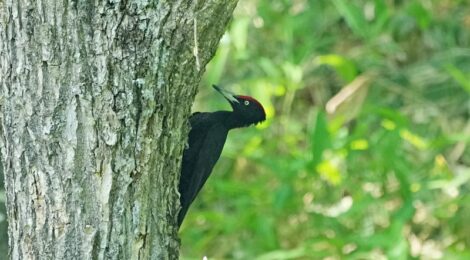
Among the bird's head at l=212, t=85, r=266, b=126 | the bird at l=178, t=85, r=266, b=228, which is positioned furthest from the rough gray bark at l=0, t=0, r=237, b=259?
the bird's head at l=212, t=85, r=266, b=126

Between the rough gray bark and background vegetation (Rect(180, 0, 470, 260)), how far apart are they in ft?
6.37

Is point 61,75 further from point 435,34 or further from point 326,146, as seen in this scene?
point 435,34

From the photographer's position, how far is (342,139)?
5062mm

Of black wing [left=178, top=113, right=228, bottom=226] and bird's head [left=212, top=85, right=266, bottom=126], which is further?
bird's head [left=212, top=85, right=266, bottom=126]

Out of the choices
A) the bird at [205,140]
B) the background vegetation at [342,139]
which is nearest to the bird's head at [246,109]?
the bird at [205,140]

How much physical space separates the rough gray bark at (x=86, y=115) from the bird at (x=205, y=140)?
518 millimetres

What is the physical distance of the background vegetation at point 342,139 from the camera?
16.8 feet

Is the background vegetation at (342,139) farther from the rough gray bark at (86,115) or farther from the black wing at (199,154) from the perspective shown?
the rough gray bark at (86,115)

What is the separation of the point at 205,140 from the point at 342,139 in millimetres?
1541

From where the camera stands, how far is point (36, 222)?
2658 mm

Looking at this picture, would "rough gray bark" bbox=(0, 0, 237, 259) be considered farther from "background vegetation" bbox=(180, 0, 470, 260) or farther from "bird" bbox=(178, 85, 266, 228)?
"background vegetation" bbox=(180, 0, 470, 260)

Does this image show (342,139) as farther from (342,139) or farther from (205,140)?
(205,140)

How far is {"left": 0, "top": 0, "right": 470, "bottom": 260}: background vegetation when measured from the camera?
16.8 ft

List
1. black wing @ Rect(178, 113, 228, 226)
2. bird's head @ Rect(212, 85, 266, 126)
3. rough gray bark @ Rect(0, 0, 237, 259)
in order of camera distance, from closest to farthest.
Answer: rough gray bark @ Rect(0, 0, 237, 259) < black wing @ Rect(178, 113, 228, 226) < bird's head @ Rect(212, 85, 266, 126)
